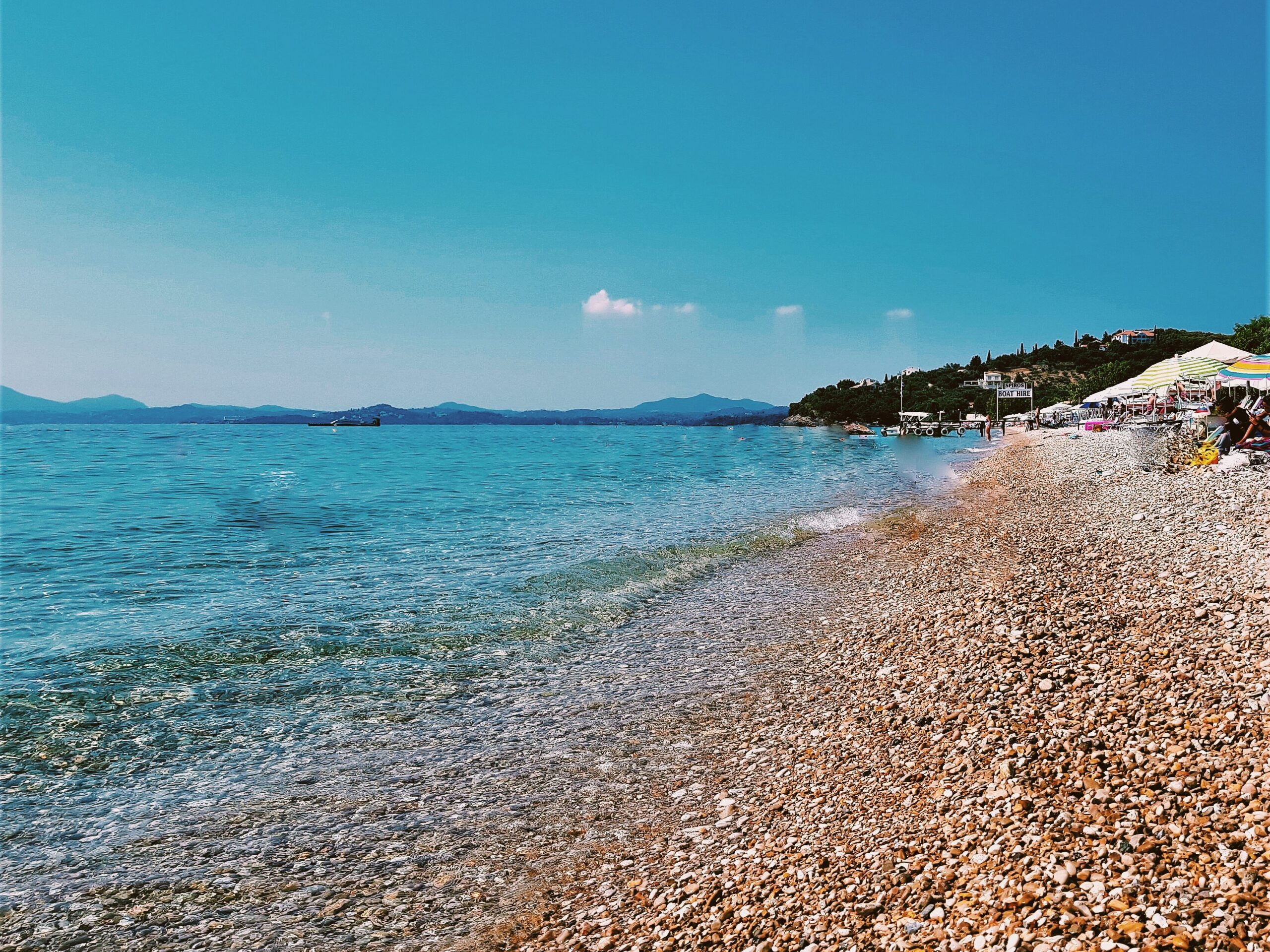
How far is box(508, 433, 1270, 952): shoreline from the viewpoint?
13.3ft

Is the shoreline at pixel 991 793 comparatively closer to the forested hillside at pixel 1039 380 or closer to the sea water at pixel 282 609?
the sea water at pixel 282 609

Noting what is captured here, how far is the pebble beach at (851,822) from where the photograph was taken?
166 inches

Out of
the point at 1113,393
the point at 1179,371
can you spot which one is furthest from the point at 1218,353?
the point at 1113,393

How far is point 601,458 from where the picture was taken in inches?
2844

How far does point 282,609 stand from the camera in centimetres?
1398

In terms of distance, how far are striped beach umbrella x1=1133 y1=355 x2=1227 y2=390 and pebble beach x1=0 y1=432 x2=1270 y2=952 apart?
25.6 m

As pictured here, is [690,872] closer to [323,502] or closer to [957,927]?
[957,927]

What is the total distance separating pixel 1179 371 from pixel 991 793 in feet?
115

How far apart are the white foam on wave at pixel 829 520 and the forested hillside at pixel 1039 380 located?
102751 mm

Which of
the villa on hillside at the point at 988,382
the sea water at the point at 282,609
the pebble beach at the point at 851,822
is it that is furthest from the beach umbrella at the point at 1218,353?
the villa on hillside at the point at 988,382

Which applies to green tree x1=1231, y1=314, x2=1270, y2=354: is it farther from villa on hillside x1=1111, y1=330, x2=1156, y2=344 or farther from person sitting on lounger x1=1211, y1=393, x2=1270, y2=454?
villa on hillside x1=1111, y1=330, x2=1156, y2=344

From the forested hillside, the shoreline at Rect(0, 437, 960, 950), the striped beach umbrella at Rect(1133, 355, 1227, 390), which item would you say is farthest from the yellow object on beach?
the forested hillside

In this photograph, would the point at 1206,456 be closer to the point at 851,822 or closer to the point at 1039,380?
the point at 851,822

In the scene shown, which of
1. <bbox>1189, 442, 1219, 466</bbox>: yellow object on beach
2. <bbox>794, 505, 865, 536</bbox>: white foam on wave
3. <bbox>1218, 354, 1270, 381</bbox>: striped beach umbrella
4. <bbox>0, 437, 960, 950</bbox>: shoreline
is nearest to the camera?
<bbox>0, 437, 960, 950</bbox>: shoreline
